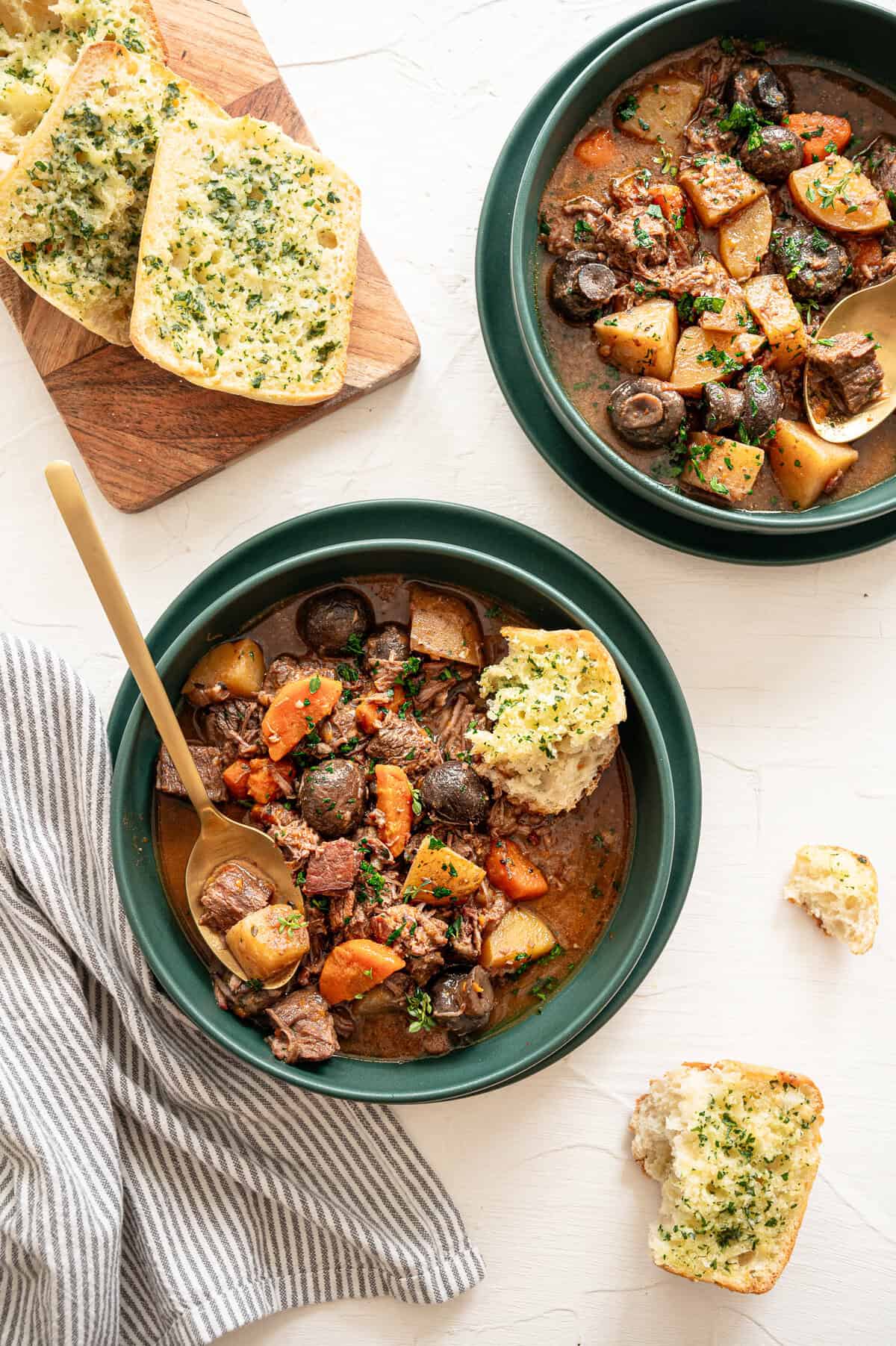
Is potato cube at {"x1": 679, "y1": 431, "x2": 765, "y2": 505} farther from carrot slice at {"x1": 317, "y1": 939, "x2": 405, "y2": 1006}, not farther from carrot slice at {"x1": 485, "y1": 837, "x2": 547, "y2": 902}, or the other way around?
carrot slice at {"x1": 317, "y1": 939, "x2": 405, "y2": 1006}

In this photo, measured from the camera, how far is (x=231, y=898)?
304 cm

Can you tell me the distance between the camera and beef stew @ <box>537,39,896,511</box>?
320cm

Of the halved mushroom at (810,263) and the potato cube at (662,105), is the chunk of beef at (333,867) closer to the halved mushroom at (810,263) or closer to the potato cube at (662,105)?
the halved mushroom at (810,263)

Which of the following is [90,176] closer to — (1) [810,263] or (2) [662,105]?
(2) [662,105]

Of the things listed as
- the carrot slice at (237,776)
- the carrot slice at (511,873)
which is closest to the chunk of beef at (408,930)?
the carrot slice at (511,873)

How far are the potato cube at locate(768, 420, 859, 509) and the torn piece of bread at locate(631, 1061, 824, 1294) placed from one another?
1.88 meters

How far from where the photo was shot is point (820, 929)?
139 inches

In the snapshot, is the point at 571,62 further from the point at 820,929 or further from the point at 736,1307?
the point at 736,1307

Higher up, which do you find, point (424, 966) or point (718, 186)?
point (718, 186)

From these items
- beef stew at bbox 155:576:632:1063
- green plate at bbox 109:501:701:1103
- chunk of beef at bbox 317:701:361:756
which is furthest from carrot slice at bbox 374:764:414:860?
green plate at bbox 109:501:701:1103

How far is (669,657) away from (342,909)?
1.41 metres

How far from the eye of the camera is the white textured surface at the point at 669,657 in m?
3.39

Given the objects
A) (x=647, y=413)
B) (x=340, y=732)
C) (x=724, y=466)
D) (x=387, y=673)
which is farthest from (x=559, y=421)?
(x=340, y=732)

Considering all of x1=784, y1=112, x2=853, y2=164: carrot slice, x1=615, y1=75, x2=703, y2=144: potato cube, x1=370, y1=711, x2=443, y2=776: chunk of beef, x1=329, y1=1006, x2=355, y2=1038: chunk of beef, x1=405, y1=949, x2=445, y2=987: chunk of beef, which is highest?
x1=615, y1=75, x2=703, y2=144: potato cube
